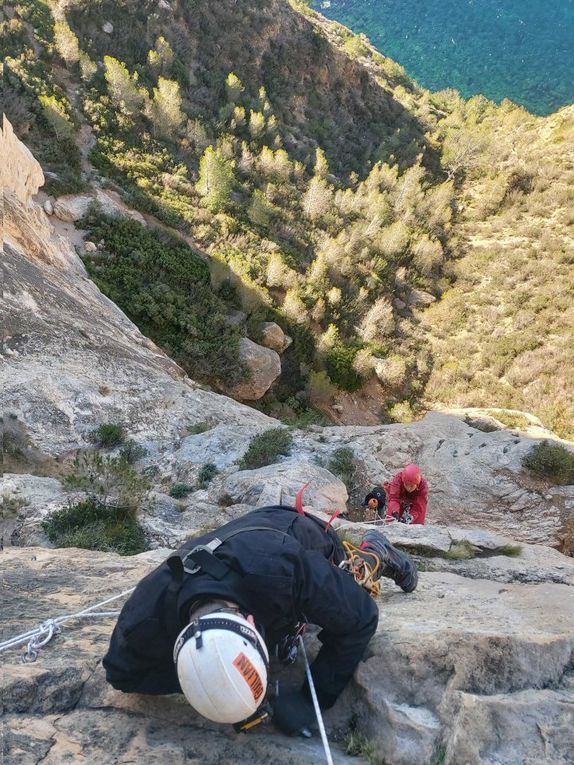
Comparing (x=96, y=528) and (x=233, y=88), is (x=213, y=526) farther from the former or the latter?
(x=233, y=88)

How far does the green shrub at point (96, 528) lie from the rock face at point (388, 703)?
2158 millimetres

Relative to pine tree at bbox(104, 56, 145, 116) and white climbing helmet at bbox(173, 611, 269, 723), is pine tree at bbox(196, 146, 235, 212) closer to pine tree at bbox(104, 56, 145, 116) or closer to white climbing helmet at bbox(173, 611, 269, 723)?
pine tree at bbox(104, 56, 145, 116)

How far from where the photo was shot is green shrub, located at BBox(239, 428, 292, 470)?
8.90 meters

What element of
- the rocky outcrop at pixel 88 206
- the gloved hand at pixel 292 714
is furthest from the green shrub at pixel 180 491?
the rocky outcrop at pixel 88 206

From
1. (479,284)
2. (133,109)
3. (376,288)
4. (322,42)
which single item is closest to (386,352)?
(376,288)

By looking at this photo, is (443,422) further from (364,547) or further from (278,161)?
(278,161)

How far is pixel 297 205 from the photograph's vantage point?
30391 millimetres

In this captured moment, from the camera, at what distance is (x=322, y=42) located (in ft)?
133

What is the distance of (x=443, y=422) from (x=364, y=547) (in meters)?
9.91

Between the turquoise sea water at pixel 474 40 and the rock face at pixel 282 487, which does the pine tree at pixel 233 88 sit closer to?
the rock face at pixel 282 487

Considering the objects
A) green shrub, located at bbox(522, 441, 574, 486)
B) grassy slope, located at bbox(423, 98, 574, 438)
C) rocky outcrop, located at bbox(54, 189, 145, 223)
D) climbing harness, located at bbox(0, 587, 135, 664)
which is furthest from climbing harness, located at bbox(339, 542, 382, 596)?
rocky outcrop, located at bbox(54, 189, 145, 223)

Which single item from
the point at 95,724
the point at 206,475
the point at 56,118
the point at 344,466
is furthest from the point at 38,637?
the point at 56,118

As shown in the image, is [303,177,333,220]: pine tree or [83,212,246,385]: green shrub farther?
[303,177,333,220]: pine tree

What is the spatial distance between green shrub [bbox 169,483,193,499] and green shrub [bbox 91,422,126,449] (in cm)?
158
